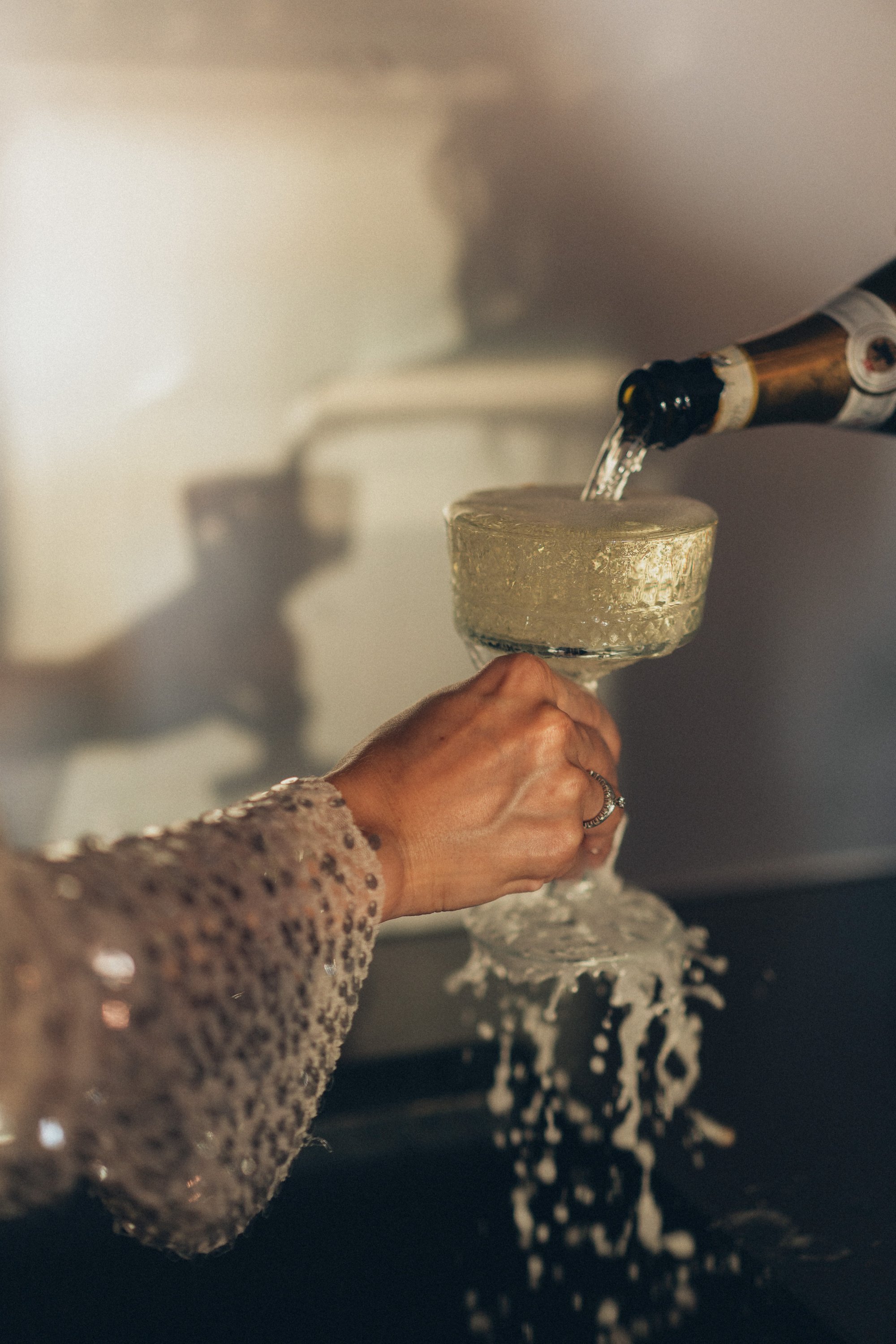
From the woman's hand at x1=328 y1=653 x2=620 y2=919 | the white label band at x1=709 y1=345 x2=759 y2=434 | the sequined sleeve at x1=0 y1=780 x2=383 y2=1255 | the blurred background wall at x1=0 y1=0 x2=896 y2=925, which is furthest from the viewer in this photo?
the blurred background wall at x1=0 y1=0 x2=896 y2=925

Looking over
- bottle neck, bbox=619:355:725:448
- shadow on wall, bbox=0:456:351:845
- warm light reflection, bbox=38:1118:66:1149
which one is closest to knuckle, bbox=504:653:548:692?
bottle neck, bbox=619:355:725:448

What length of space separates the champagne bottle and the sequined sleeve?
24cm

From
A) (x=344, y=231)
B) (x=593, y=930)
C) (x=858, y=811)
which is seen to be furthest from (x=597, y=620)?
(x=858, y=811)

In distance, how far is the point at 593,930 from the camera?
61 centimetres

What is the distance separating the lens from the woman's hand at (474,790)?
464mm

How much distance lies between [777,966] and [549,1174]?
0.96ft

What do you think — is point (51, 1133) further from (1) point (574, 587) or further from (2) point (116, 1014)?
(1) point (574, 587)

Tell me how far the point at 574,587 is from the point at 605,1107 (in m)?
0.34

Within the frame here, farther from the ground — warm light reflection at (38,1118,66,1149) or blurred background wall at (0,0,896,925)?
blurred background wall at (0,0,896,925)

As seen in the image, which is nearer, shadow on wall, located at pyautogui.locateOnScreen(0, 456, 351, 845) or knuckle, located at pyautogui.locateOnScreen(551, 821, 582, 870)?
knuckle, located at pyautogui.locateOnScreen(551, 821, 582, 870)

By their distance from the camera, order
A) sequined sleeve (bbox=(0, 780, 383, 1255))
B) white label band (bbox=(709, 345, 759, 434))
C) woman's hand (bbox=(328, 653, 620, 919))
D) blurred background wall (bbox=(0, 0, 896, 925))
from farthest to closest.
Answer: blurred background wall (bbox=(0, 0, 896, 925))
white label band (bbox=(709, 345, 759, 434))
woman's hand (bbox=(328, 653, 620, 919))
sequined sleeve (bbox=(0, 780, 383, 1255))

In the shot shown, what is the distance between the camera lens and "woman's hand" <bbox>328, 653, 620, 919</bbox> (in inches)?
18.3

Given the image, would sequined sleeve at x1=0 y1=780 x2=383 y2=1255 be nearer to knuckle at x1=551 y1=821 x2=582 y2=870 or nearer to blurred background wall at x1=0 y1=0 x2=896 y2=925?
knuckle at x1=551 y1=821 x2=582 y2=870

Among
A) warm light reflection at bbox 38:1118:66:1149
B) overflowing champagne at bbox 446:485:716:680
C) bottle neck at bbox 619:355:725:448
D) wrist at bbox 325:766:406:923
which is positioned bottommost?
warm light reflection at bbox 38:1118:66:1149
